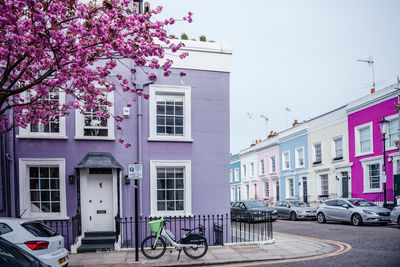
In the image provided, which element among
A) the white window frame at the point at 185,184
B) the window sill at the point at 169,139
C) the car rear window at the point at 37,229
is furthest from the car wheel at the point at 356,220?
the car rear window at the point at 37,229

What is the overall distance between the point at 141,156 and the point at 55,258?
5499 millimetres

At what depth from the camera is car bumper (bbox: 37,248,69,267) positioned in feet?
22.7

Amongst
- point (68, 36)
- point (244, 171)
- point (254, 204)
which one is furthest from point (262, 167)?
point (68, 36)

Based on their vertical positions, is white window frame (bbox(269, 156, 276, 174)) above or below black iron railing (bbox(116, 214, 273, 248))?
above

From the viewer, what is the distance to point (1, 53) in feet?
27.0

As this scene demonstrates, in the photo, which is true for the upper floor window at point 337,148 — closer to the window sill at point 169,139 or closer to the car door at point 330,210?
the car door at point 330,210

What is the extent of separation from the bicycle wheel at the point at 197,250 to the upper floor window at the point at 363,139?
16.8 metres

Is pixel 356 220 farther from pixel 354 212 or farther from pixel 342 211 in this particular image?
pixel 342 211

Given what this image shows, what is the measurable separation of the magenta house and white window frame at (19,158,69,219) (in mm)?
17123

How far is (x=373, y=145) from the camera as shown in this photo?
22.4 metres

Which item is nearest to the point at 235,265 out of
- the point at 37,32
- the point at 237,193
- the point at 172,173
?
the point at 172,173

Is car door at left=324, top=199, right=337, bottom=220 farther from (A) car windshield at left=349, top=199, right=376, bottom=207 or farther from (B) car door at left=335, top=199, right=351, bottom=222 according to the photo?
(A) car windshield at left=349, top=199, right=376, bottom=207

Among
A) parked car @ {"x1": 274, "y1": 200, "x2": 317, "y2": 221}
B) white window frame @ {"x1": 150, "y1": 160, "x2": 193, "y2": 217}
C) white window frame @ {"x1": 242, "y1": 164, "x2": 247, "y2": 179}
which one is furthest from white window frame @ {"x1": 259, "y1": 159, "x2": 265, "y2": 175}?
white window frame @ {"x1": 150, "y1": 160, "x2": 193, "y2": 217}

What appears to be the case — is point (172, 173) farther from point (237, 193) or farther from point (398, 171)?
point (237, 193)
